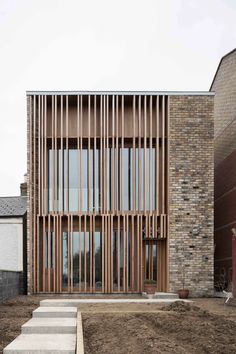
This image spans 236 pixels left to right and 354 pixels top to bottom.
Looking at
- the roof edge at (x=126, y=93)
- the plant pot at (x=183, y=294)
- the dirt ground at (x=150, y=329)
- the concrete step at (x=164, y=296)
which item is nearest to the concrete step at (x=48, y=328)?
the dirt ground at (x=150, y=329)

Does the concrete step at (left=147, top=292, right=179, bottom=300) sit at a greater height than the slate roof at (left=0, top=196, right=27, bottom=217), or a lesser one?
lesser

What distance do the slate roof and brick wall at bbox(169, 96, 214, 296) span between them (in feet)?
19.6

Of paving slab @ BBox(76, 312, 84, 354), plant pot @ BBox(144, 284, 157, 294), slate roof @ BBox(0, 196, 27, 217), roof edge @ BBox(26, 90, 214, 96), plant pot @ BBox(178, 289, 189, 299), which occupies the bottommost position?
plant pot @ BBox(178, 289, 189, 299)

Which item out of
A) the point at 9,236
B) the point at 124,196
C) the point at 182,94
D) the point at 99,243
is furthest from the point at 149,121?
the point at 9,236

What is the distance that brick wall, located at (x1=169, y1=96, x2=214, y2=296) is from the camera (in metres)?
18.9

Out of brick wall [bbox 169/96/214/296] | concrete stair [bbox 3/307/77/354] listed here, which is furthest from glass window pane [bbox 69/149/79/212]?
concrete stair [bbox 3/307/77/354]

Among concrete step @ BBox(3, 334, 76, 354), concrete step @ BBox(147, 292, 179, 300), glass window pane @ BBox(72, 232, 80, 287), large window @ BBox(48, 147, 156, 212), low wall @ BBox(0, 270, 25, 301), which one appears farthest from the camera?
large window @ BBox(48, 147, 156, 212)

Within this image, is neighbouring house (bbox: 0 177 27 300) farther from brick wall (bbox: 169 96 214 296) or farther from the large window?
brick wall (bbox: 169 96 214 296)

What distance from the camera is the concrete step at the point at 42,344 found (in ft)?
28.7

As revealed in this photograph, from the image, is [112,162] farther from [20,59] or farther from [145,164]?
[20,59]

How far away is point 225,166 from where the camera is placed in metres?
22.2

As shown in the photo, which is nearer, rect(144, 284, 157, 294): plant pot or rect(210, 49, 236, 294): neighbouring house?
rect(144, 284, 157, 294): plant pot

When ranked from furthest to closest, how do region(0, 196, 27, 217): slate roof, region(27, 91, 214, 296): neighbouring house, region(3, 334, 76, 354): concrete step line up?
1. region(0, 196, 27, 217): slate roof
2. region(27, 91, 214, 296): neighbouring house
3. region(3, 334, 76, 354): concrete step

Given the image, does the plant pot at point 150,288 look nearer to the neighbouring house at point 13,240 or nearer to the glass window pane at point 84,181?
the glass window pane at point 84,181
